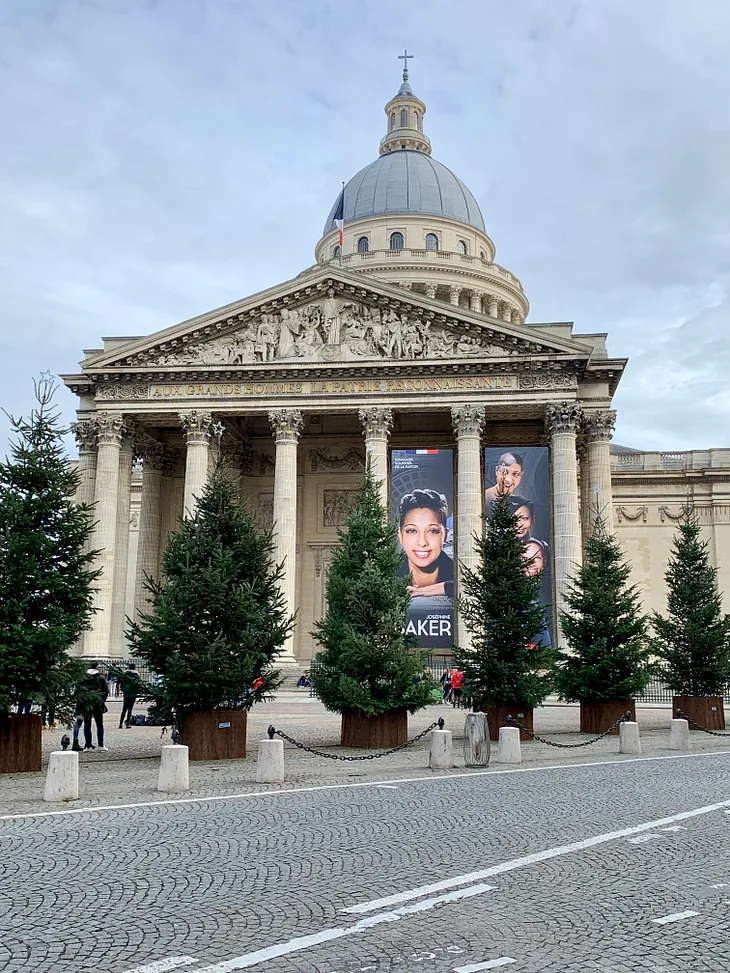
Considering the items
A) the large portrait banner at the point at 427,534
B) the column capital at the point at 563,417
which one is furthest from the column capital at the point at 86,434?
the column capital at the point at 563,417

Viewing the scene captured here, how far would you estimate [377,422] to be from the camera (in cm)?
4347

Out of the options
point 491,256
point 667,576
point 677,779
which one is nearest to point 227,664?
point 677,779

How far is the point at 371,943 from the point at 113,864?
3.25m

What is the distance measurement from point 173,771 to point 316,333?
3312 centimetres

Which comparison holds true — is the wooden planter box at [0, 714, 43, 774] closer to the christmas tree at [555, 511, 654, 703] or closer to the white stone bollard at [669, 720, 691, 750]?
the white stone bollard at [669, 720, 691, 750]

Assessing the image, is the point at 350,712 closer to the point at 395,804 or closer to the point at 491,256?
the point at 395,804

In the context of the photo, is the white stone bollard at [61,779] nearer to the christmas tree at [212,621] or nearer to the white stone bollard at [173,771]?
the white stone bollard at [173,771]

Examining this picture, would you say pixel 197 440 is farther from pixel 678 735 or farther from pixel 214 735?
pixel 678 735

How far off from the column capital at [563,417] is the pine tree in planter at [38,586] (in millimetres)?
28387

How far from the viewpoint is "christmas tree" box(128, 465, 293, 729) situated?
17.9 metres

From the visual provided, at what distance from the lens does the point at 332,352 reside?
4428 centimetres

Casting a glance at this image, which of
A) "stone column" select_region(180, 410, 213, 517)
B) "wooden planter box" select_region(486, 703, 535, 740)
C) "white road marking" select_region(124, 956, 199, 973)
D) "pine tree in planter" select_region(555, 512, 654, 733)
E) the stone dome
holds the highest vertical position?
the stone dome

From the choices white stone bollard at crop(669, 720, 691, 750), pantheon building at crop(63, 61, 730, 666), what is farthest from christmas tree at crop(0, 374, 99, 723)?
pantheon building at crop(63, 61, 730, 666)

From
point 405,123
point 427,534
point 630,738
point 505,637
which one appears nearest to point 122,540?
point 427,534
